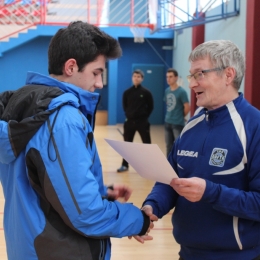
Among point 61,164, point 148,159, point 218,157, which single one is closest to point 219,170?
point 218,157

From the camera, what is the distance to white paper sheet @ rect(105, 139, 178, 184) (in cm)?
170

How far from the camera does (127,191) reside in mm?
1918

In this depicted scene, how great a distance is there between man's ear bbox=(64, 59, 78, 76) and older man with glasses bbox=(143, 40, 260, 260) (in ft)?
1.72

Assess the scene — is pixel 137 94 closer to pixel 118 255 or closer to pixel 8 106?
pixel 118 255

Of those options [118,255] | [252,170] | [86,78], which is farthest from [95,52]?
[118,255]

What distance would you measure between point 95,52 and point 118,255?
2579 mm

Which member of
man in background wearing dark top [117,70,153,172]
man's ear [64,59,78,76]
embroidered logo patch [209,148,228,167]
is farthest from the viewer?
man in background wearing dark top [117,70,153,172]

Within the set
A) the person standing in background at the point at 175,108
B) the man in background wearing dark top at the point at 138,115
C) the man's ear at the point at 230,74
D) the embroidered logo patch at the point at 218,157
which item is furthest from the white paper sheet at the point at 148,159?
the man in background wearing dark top at the point at 138,115

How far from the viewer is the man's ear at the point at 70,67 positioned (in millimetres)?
1617

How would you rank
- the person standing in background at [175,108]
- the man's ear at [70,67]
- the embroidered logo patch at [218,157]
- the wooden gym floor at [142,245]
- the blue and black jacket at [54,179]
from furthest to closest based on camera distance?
1. the person standing in background at [175,108]
2. the wooden gym floor at [142,245]
3. the embroidered logo patch at [218,157]
4. the man's ear at [70,67]
5. the blue and black jacket at [54,179]

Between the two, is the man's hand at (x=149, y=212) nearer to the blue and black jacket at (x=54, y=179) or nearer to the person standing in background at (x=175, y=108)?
the blue and black jacket at (x=54, y=179)

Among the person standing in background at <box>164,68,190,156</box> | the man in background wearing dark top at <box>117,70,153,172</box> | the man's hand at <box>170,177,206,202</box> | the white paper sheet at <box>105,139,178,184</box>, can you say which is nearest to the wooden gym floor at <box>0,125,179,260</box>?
the man in background wearing dark top at <box>117,70,153,172</box>

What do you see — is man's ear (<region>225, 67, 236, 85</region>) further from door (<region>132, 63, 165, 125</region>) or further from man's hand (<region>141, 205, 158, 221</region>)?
door (<region>132, 63, 165, 125</region>)

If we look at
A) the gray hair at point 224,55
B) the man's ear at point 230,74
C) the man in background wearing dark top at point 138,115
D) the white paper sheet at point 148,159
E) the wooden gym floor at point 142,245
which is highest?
the gray hair at point 224,55
